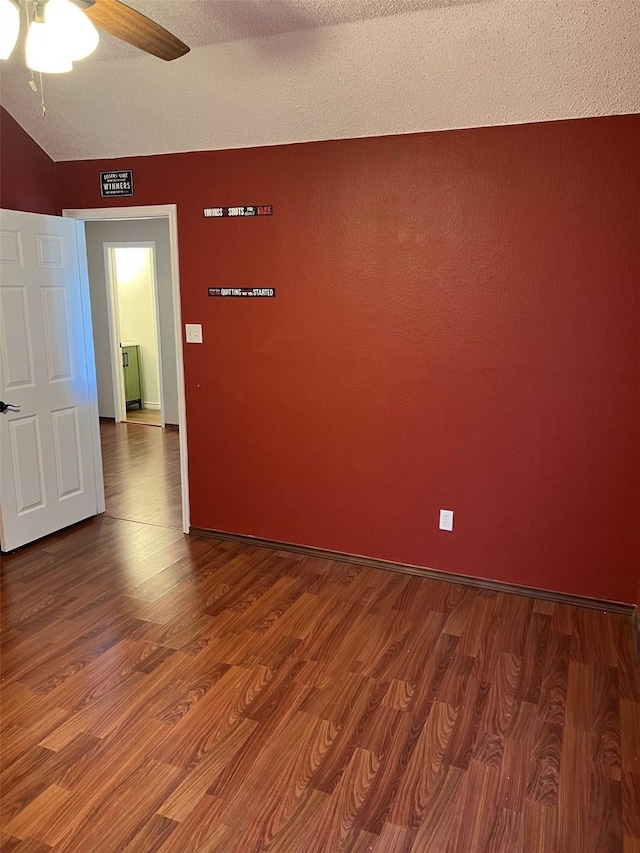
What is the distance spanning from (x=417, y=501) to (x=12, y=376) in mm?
2438

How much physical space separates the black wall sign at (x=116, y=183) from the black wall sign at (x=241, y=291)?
2.70 feet

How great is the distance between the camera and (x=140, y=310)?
7836mm

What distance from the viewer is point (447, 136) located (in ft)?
10.00

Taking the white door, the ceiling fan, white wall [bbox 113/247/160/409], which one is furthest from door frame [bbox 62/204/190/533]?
white wall [bbox 113/247/160/409]

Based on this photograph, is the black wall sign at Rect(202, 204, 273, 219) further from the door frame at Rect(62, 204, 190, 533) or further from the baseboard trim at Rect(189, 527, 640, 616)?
the baseboard trim at Rect(189, 527, 640, 616)

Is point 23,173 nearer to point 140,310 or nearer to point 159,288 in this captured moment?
point 159,288

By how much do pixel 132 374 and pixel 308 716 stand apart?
6.27 metres

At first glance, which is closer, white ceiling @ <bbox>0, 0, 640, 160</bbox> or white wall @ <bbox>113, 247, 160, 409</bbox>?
white ceiling @ <bbox>0, 0, 640, 160</bbox>

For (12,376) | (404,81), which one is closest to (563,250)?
(404,81)

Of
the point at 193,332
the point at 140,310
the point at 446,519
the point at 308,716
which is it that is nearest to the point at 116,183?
the point at 193,332

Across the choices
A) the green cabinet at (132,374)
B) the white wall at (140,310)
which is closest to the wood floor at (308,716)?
the green cabinet at (132,374)

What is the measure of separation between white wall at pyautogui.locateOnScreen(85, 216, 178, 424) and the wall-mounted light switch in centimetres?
305

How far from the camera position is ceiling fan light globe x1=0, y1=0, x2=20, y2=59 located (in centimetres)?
169

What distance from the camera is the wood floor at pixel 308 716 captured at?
1.90 metres
